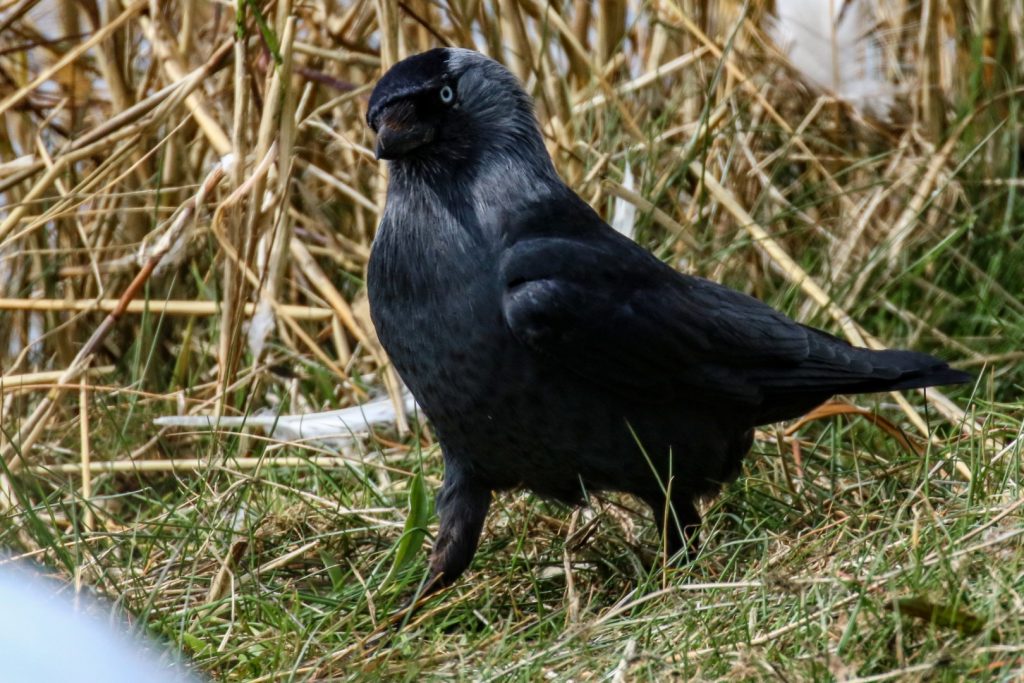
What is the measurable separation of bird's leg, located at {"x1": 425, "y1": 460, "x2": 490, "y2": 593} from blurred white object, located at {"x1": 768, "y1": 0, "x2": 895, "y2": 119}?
2203mm

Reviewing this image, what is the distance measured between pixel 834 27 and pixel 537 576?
2.49 meters

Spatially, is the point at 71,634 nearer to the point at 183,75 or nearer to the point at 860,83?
the point at 183,75

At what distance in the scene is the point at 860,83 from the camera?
4.46 m

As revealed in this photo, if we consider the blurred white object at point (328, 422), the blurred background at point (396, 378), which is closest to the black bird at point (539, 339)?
the blurred background at point (396, 378)

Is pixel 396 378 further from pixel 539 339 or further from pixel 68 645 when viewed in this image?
pixel 68 645

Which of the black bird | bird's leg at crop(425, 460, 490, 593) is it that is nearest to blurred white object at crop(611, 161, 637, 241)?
the black bird

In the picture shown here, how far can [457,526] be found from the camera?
9.25 feet

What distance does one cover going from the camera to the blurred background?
235 centimetres

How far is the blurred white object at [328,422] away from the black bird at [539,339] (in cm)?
71

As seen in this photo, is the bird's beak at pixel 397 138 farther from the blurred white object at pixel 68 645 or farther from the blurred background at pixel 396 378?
the blurred white object at pixel 68 645

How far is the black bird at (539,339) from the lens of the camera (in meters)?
2.66

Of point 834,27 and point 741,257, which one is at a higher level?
point 834,27

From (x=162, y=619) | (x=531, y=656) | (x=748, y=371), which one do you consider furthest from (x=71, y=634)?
(x=748, y=371)

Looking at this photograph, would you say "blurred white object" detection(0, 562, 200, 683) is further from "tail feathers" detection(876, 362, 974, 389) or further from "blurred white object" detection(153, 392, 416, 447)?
"tail feathers" detection(876, 362, 974, 389)
